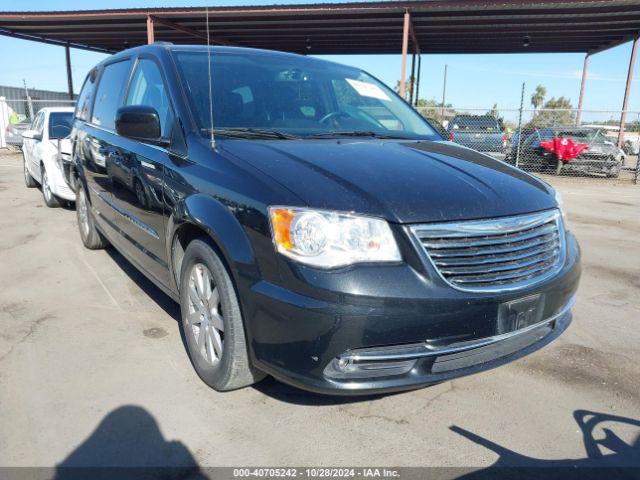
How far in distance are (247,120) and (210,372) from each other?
1.47 m

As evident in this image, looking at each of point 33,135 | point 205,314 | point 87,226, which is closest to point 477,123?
point 33,135

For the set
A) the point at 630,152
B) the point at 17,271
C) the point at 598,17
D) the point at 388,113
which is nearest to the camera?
the point at 388,113

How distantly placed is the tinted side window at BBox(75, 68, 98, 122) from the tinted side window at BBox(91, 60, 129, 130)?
27cm

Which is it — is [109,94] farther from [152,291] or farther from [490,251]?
[490,251]

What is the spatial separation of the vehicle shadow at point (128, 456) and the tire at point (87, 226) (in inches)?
127

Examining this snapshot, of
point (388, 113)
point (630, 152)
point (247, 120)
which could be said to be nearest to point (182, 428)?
point (247, 120)

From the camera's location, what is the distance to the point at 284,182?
2227mm

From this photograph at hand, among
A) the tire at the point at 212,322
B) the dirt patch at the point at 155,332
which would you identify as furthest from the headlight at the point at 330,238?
the dirt patch at the point at 155,332

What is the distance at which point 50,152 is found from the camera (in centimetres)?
757

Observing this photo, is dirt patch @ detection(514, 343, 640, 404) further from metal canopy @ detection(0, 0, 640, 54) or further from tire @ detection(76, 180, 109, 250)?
metal canopy @ detection(0, 0, 640, 54)

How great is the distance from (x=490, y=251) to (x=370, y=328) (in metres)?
0.68

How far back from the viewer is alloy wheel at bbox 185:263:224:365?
257cm

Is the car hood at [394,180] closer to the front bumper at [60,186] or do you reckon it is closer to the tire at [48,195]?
the front bumper at [60,186]

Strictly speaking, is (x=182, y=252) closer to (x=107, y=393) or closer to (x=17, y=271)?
(x=107, y=393)
